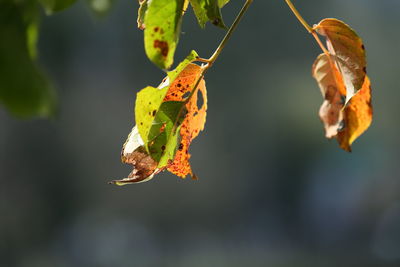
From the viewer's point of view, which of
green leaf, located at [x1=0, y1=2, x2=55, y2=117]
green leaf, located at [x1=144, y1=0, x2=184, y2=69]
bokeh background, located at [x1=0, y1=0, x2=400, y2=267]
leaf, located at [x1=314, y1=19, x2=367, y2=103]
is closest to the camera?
green leaf, located at [x1=0, y1=2, x2=55, y2=117]

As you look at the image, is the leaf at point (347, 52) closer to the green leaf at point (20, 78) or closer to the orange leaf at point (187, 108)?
the orange leaf at point (187, 108)

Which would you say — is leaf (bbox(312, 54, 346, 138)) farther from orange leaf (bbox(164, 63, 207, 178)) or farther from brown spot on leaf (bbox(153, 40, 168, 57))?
brown spot on leaf (bbox(153, 40, 168, 57))

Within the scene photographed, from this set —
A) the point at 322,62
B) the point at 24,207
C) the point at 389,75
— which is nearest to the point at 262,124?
the point at 389,75

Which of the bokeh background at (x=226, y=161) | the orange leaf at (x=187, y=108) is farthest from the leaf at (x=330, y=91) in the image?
the bokeh background at (x=226, y=161)

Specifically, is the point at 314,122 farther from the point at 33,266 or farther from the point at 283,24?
the point at 33,266

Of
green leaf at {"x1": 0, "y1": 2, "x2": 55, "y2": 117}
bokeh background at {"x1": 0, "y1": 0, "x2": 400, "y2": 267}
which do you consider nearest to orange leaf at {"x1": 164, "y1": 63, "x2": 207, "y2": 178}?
green leaf at {"x1": 0, "y1": 2, "x2": 55, "y2": 117}

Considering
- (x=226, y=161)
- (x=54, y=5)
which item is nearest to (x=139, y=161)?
(x=54, y=5)
